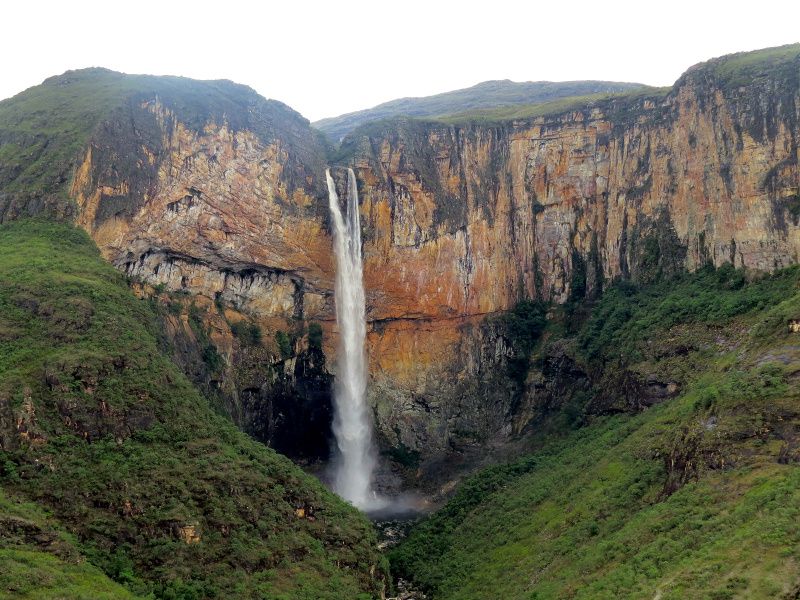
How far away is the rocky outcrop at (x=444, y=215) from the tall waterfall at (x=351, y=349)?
2.85 ft

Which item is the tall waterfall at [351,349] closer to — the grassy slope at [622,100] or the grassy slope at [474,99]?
the grassy slope at [622,100]

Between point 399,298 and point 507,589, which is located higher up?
point 399,298

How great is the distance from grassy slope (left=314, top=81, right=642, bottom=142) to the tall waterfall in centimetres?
3049

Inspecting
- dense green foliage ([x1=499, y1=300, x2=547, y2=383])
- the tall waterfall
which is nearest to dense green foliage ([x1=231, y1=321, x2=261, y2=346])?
the tall waterfall

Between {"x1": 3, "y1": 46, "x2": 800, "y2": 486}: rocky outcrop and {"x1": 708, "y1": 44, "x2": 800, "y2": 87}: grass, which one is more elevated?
{"x1": 708, "y1": 44, "x2": 800, "y2": 87}: grass

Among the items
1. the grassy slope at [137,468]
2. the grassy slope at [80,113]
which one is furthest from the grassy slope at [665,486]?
the grassy slope at [80,113]

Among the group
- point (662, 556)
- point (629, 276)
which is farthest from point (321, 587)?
point (629, 276)

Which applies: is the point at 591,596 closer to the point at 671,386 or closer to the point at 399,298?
the point at 671,386

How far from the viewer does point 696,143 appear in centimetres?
4900

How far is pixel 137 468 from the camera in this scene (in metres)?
30.0

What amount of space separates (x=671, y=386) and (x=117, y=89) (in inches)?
1496

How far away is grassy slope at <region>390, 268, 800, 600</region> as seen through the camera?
992 inches

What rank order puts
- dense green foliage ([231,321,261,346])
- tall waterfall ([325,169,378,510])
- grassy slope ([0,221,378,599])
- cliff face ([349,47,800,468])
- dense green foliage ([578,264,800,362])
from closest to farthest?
grassy slope ([0,221,378,599]) → dense green foliage ([578,264,800,362]) → dense green foliage ([231,321,261,346]) → cliff face ([349,47,800,468]) → tall waterfall ([325,169,378,510])

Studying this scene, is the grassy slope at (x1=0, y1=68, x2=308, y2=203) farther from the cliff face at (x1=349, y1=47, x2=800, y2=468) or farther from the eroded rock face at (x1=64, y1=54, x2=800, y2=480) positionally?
the cliff face at (x1=349, y1=47, x2=800, y2=468)
